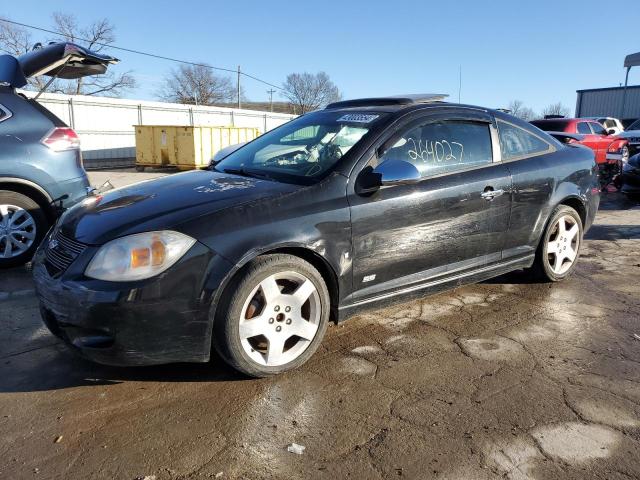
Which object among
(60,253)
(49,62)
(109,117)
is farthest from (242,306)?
(109,117)

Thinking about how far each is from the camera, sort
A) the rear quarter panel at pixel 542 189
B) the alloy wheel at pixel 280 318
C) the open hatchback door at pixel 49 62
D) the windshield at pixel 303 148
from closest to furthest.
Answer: the alloy wheel at pixel 280 318 → the windshield at pixel 303 148 → the rear quarter panel at pixel 542 189 → the open hatchback door at pixel 49 62

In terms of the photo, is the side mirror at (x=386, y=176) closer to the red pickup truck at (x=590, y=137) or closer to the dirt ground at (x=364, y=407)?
the dirt ground at (x=364, y=407)

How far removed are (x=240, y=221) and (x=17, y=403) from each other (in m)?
1.51

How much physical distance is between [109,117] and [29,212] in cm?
1733

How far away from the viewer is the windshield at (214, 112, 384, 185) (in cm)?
342

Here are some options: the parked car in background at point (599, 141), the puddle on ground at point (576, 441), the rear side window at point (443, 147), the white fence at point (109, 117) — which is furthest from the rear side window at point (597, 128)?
the white fence at point (109, 117)

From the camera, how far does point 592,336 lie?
3648 millimetres

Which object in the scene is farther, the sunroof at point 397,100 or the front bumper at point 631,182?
the front bumper at point 631,182

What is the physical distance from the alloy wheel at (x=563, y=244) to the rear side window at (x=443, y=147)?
1.13 meters

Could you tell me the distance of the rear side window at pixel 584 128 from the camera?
1362 cm

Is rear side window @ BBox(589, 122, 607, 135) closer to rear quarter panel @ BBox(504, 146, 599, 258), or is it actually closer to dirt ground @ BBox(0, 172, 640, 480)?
rear quarter panel @ BBox(504, 146, 599, 258)

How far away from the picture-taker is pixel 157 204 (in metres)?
3.01

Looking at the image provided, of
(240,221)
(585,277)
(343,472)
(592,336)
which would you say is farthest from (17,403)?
(585,277)

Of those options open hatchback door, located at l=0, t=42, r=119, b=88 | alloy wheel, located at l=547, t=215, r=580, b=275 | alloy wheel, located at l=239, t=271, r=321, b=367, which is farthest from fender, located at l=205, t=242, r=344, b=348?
open hatchback door, located at l=0, t=42, r=119, b=88
